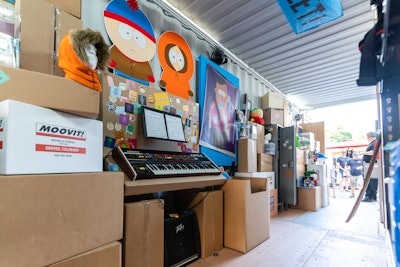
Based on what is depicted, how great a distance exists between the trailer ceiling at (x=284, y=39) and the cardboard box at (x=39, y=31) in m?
1.46

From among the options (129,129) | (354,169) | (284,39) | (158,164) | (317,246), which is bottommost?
(317,246)

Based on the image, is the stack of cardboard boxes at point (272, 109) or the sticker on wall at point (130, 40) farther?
the stack of cardboard boxes at point (272, 109)

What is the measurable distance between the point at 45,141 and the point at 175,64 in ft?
5.85

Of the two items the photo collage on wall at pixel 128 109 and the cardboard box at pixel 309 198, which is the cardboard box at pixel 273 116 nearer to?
the cardboard box at pixel 309 198

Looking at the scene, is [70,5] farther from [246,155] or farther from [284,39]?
[284,39]

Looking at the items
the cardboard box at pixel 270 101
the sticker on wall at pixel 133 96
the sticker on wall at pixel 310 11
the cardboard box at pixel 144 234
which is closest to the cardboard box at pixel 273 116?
the cardboard box at pixel 270 101

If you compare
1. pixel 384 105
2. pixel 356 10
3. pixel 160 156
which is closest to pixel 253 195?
pixel 160 156

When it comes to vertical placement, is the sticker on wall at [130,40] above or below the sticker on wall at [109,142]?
above

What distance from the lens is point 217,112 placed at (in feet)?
9.71

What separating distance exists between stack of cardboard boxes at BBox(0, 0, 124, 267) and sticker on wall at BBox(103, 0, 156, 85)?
0.69 m

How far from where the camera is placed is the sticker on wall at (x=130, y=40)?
6.24 feet

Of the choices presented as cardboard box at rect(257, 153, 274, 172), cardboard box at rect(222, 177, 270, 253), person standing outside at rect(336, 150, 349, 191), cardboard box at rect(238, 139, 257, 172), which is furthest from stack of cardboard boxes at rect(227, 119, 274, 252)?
person standing outside at rect(336, 150, 349, 191)

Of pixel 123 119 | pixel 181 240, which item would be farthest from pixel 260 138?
pixel 123 119

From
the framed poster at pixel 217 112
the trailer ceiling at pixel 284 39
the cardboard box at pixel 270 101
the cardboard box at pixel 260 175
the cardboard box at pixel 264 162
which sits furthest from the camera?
the cardboard box at pixel 270 101
